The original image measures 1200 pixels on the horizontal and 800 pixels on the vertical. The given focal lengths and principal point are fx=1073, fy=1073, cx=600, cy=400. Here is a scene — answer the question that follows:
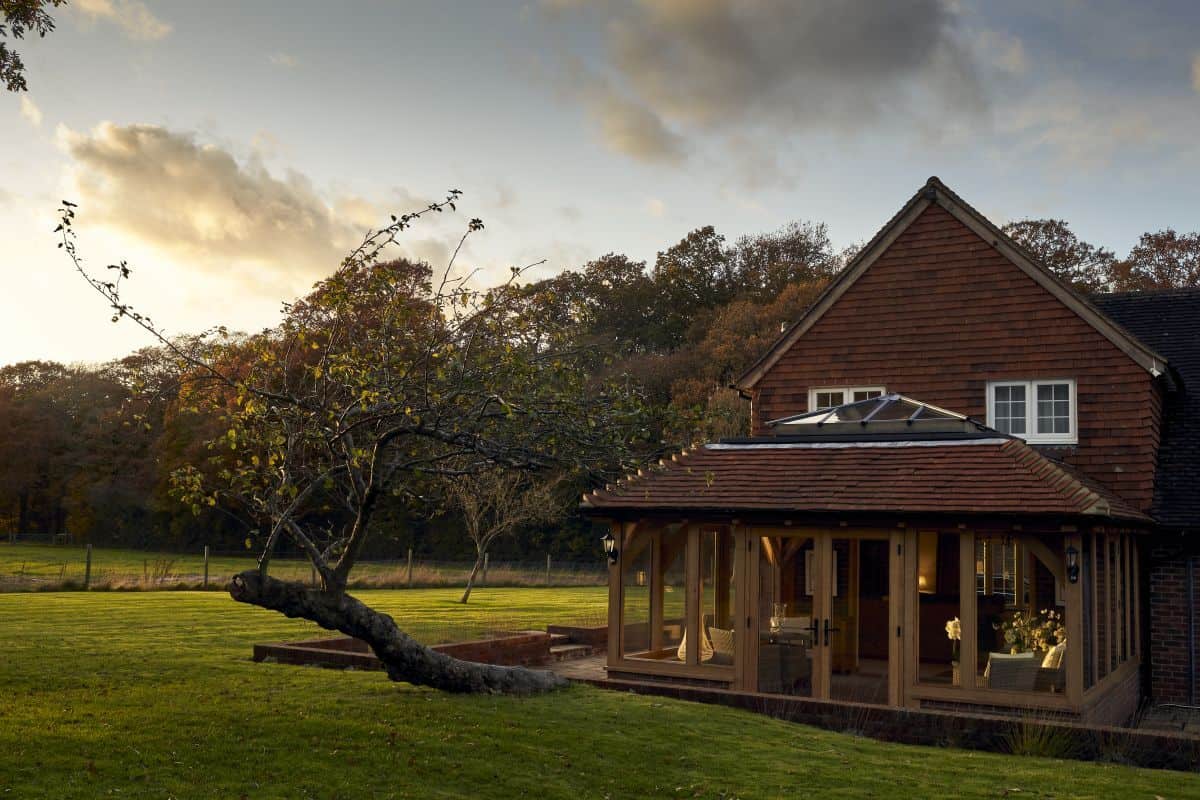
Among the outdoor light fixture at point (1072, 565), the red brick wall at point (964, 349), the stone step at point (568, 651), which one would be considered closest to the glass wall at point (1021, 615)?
the outdoor light fixture at point (1072, 565)

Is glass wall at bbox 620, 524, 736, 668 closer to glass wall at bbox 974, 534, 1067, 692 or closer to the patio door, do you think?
the patio door

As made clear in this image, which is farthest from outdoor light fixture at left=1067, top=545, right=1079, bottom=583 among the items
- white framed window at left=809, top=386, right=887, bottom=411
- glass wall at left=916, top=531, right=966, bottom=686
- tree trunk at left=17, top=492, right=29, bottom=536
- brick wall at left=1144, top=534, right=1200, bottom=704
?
tree trunk at left=17, top=492, right=29, bottom=536

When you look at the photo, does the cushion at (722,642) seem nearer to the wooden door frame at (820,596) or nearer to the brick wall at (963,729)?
the wooden door frame at (820,596)

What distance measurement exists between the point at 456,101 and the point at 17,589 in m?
17.7

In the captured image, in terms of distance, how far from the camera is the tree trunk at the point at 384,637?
34.3 ft

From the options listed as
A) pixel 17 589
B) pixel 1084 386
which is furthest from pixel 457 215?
pixel 17 589

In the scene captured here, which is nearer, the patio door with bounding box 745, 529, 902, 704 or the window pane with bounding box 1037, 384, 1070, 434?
the patio door with bounding box 745, 529, 902, 704

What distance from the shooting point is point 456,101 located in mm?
19938

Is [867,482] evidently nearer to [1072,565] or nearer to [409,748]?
[1072,565]

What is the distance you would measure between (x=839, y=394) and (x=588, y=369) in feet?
88.6

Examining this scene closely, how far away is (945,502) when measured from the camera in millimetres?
13562

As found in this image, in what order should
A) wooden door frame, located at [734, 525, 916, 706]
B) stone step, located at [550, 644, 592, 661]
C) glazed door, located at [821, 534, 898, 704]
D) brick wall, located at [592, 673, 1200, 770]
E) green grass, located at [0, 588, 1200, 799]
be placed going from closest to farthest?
green grass, located at [0, 588, 1200, 799], brick wall, located at [592, 673, 1200, 770], wooden door frame, located at [734, 525, 916, 706], glazed door, located at [821, 534, 898, 704], stone step, located at [550, 644, 592, 661]

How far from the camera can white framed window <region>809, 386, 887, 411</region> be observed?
19.7m

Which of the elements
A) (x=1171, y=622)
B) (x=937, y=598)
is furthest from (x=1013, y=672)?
(x=1171, y=622)
